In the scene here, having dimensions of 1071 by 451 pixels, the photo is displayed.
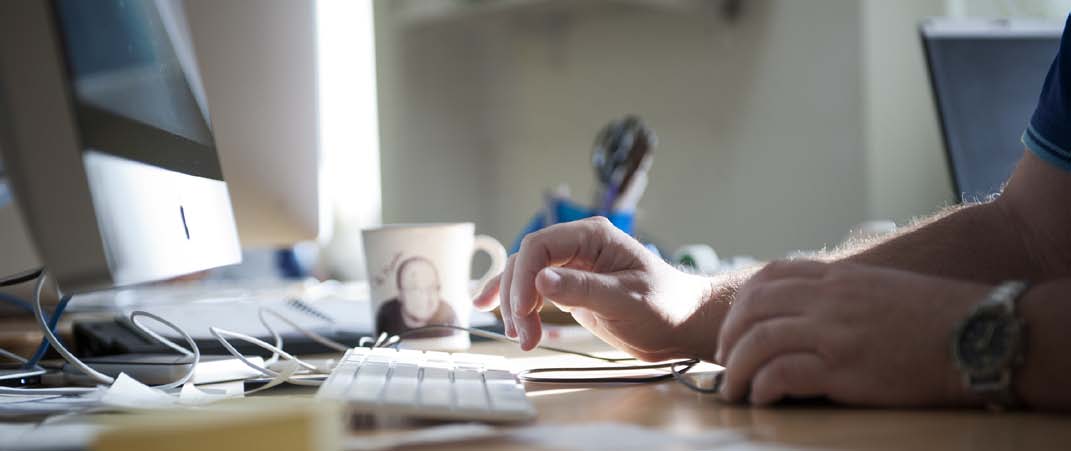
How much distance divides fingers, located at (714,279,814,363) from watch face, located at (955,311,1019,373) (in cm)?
8

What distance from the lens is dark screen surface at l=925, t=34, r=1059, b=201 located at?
4.70ft

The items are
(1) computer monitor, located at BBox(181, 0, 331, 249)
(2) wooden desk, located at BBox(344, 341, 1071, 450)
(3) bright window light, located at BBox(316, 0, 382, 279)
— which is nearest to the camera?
(2) wooden desk, located at BBox(344, 341, 1071, 450)

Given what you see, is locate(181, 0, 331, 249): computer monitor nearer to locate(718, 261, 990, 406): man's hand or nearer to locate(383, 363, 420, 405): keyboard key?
locate(383, 363, 420, 405): keyboard key

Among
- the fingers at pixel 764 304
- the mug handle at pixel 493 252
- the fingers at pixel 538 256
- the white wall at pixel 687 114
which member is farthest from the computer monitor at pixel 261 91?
the white wall at pixel 687 114

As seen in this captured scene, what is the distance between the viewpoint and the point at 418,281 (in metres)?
0.91

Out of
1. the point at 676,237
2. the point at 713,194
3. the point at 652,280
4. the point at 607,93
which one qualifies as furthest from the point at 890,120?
the point at 652,280

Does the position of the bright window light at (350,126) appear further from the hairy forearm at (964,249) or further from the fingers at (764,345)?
the fingers at (764,345)

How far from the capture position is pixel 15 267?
0.96 m

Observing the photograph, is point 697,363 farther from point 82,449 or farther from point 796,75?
point 796,75

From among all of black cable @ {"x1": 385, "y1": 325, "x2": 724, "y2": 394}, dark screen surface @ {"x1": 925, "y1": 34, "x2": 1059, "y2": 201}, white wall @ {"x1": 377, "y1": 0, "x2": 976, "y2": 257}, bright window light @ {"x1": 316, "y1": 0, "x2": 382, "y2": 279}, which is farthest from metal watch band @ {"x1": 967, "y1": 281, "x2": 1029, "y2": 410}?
bright window light @ {"x1": 316, "y1": 0, "x2": 382, "y2": 279}

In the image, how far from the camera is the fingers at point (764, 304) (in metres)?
0.53

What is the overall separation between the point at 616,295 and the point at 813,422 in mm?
249

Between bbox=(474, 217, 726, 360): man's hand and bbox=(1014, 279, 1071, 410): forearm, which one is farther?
bbox=(474, 217, 726, 360): man's hand

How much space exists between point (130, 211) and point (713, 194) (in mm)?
2286
